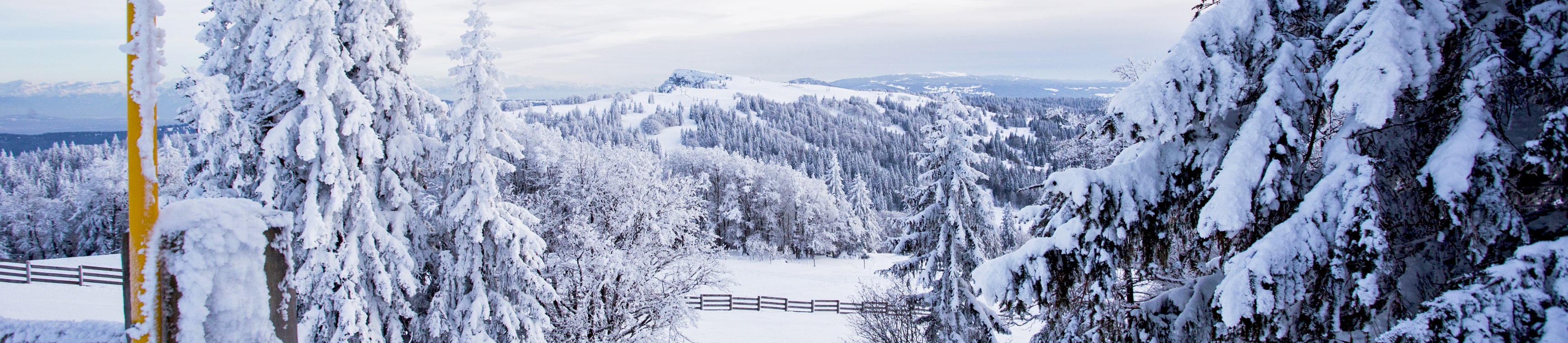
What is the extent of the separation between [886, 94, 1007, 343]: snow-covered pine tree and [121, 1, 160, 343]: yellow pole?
13.2m

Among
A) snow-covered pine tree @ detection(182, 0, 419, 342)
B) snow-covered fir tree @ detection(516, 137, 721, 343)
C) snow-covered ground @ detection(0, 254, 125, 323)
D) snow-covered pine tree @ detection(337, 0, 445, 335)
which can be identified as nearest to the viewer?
snow-covered pine tree @ detection(182, 0, 419, 342)

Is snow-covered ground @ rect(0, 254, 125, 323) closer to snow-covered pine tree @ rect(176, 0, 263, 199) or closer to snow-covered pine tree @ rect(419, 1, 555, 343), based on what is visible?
snow-covered pine tree @ rect(176, 0, 263, 199)

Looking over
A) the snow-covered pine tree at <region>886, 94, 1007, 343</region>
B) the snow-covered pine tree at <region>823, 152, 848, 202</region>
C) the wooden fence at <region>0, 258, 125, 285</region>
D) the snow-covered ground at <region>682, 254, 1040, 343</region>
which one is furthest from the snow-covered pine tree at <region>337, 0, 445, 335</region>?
the snow-covered pine tree at <region>823, 152, 848, 202</region>

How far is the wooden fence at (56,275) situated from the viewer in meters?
19.2

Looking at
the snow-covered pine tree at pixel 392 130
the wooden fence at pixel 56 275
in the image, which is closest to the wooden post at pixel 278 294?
the snow-covered pine tree at pixel 392 130

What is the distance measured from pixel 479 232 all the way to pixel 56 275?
1807 cm

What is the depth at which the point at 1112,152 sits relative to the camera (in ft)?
26.8

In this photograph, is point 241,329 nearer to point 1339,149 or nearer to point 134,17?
point 134,17

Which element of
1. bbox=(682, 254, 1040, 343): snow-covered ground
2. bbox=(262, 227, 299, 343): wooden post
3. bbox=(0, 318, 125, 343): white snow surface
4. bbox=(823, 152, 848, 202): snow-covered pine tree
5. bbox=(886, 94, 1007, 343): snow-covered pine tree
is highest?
bbox=(262, 227, 299, 343): wooden post

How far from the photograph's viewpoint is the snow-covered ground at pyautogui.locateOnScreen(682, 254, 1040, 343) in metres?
22.9

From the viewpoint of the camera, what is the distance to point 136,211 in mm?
1188

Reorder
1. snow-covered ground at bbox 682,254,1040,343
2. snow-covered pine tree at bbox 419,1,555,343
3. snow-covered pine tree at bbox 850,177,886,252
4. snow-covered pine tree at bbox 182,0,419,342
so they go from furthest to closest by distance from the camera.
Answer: snow-covered pine tree at bbox 850,177,886,252
snow-covered ground at bbox 682,254,1040,343
snow-covered pine tree at bbox 419,1,555,343
snow-covered pine tree at bbox 182,0,419,342

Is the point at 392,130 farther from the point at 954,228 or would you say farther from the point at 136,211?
the point at 136,211

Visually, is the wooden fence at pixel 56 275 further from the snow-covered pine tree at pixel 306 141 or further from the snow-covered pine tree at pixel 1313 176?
the snow-covered pine tree at pixel 1313 176
